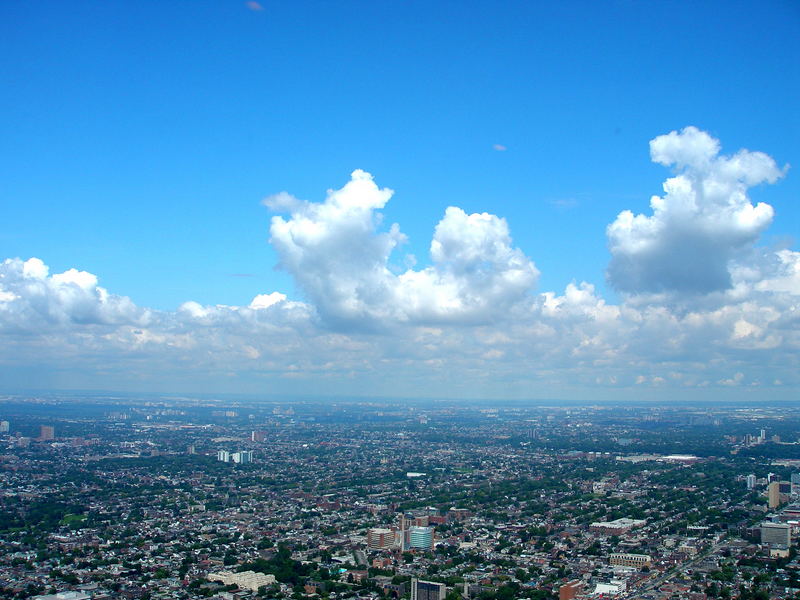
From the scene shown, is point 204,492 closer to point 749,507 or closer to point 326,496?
point 326,496

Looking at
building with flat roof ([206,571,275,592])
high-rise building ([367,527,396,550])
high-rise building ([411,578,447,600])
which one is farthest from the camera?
high-rise building ([367,527,396,550])

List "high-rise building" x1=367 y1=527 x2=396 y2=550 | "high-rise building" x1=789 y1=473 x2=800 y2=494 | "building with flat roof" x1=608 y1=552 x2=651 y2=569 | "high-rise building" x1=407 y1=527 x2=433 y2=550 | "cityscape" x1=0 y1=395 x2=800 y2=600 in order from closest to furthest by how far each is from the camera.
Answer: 1. "cityscape" x1=0 y1=395 x2=800 y2=600
2. "building with flat roof" x1=608 y1=552 x2=651 y2=569
3. "high-rise building" x1=367 y1=527 x2=396 y2=550
4. "high-rise building" x1=407 y1=527 x2=433 y2=550
5. "high-rise building" x1=789 y1=473 x2=800 y2=494

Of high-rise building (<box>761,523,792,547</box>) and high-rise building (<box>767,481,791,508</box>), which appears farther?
high-rise building (<box>767,481,791,508</box>)

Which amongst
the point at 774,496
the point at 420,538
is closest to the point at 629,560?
the point at 420,538

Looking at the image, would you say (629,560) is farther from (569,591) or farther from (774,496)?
(774,496)

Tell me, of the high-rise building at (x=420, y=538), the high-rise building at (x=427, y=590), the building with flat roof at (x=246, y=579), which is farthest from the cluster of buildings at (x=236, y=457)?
the high-rise building at (x=427, y=590)

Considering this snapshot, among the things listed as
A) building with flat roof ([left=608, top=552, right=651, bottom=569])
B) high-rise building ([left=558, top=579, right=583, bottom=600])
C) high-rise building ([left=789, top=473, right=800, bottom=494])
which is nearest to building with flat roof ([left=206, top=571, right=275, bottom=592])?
high-rise building ([left=558, top=579, right=583, bottom=600])

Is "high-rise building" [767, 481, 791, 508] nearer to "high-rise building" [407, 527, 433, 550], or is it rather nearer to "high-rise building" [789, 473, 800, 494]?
"high-rise building" [789, 473, 800, 494]
